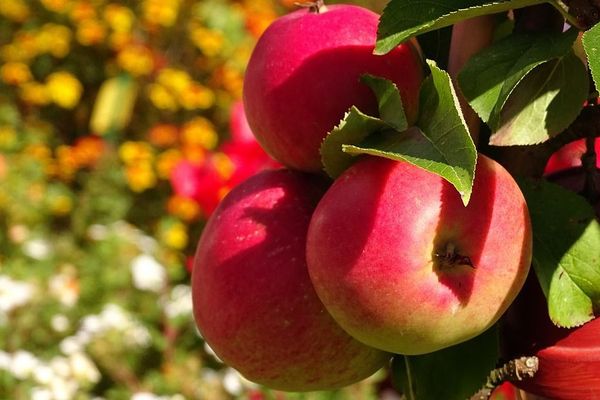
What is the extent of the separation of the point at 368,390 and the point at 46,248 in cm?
125

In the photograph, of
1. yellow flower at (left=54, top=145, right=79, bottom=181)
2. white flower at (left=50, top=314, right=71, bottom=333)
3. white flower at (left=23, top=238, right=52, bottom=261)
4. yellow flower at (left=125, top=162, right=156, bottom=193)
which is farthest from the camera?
yellow flower at (left=54, top=145, right=79, bottom=181)

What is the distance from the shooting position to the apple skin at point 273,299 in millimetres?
627

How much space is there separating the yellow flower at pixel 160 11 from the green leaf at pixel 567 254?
2.84m

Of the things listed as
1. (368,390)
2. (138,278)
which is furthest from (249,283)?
(138,278)

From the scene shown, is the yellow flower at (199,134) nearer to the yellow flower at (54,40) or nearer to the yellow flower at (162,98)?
the yellow flower at (162,98)

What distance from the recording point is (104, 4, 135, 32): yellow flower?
10.7 ft

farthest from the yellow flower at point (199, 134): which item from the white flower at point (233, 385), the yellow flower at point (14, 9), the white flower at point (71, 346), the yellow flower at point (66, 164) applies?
the white flower at point (233, 385)

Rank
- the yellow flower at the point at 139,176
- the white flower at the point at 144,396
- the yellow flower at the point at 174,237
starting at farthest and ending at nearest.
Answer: the yellow flower at the point at 139,176
the yellow flower at the point at 174,237
the white flower at the point at 144,396

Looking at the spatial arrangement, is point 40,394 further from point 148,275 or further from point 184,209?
point 184,209

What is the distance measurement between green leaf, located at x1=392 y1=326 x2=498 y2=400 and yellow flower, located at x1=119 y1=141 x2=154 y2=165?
8.05 ft

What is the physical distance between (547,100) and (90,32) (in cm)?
283

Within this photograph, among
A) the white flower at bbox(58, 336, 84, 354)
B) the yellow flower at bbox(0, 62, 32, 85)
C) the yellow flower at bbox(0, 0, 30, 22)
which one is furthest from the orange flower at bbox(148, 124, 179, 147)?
the white flower at bbox(58, 336, 84, 354)

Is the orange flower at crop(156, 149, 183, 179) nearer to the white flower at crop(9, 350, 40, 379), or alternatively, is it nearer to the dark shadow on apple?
the white flower at crop(9, 350, 40, 379)

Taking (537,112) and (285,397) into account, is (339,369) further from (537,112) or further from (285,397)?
(285,397)
